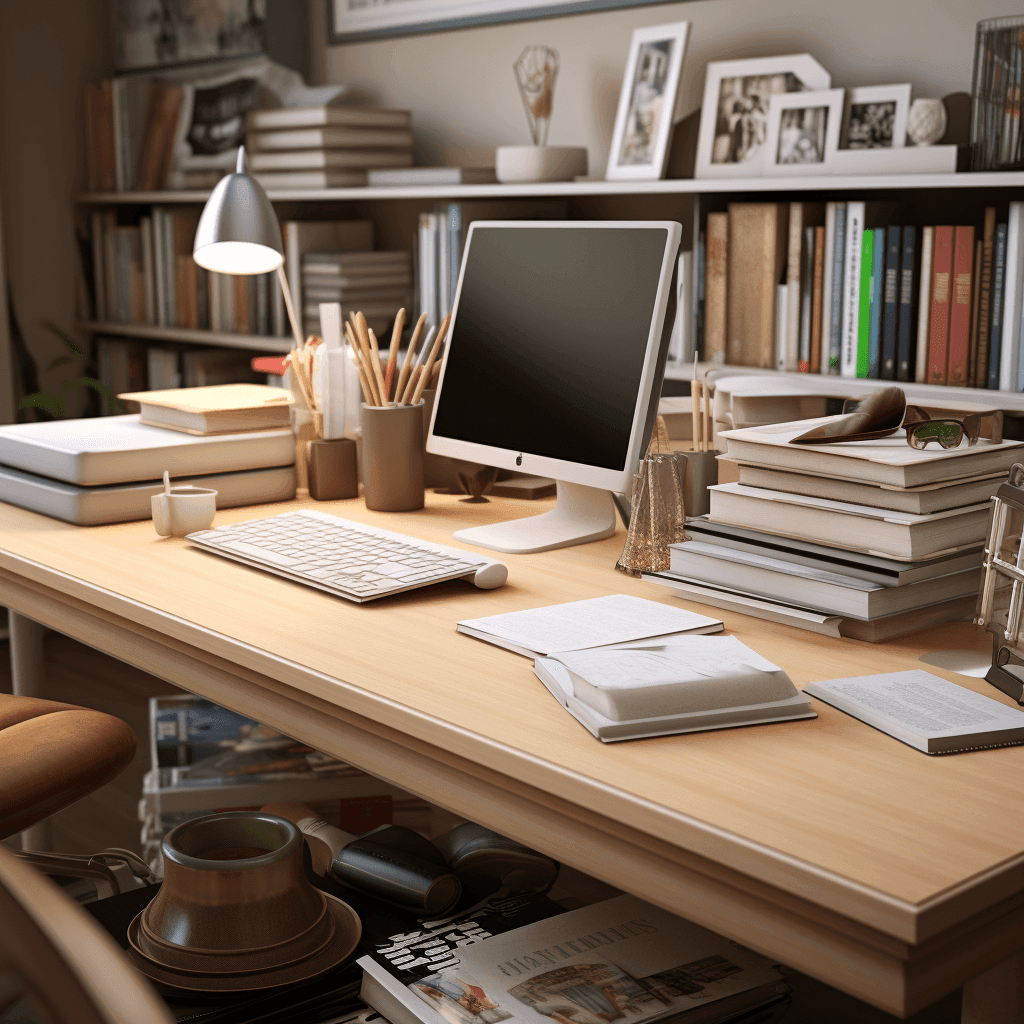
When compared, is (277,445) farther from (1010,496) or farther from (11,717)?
(1010,496)

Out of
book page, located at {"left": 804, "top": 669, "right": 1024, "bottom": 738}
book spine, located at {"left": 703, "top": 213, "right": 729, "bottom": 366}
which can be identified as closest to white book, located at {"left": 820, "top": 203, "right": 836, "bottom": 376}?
book spine, located at {"left": 703, "top": 213, "right": 729, "bottom": 366}

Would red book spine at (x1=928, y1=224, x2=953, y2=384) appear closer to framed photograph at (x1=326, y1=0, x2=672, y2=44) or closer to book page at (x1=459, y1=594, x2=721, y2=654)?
framed photograph at (x1=326, y1=0, x2=672, y2=44)

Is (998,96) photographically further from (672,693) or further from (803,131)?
(672,693)

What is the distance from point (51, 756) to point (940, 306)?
5.37 ft

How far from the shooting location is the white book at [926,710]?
90cm

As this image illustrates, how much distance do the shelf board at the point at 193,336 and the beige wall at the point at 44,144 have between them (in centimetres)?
16

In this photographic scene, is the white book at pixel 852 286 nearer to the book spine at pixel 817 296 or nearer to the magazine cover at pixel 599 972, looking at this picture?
the book spine at pixel 817 296

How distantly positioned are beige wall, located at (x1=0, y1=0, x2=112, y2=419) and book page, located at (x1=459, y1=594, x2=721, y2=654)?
3291 millimetres

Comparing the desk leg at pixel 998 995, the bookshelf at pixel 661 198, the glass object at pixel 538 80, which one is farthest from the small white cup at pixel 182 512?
the glass object at pixel 538 80

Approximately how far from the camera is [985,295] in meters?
2.09

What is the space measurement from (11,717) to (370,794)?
0.64 metres

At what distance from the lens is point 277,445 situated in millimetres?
1793

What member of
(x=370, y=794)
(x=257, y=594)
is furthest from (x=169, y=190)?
(x=257, y=594)

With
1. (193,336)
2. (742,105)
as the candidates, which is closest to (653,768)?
(742,105)
